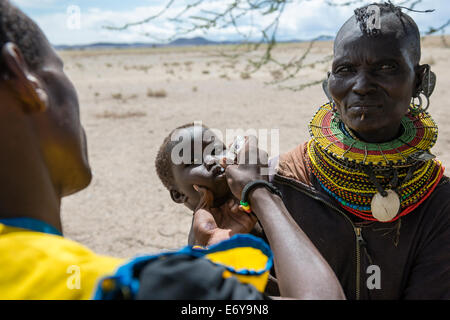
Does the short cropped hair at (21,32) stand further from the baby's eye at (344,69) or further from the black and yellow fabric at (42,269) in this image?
the baby's eye at (344,69)

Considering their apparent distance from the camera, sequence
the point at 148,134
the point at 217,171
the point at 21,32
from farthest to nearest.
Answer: the point at 148,134
the point at 217,171
the point at 21,32

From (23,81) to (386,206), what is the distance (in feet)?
4.86

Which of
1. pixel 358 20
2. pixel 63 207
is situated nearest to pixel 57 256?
pixel 358 20

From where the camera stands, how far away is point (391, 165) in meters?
1.83

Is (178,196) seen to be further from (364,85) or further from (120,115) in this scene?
(120,115)

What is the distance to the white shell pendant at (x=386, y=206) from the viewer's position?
5.90ft

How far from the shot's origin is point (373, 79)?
1.80 metres

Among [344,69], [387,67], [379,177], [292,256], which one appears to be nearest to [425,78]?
[387,67]

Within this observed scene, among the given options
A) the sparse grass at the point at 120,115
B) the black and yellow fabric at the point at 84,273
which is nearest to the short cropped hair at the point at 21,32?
the black and yellow fabric at the point at 84,273

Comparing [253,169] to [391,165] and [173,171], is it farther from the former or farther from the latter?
[173,171]

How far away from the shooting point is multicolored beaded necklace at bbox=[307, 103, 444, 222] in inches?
72.2

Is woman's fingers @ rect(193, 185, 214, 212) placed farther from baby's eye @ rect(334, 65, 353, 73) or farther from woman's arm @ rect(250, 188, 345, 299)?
baby's eye @ rect(334, 65, 353, 73)

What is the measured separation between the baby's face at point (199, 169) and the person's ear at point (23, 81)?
1.44m
